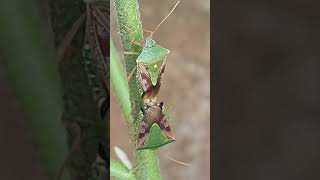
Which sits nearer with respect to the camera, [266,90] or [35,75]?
[35,75]

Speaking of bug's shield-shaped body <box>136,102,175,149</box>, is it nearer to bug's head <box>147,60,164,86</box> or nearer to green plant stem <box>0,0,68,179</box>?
bug's head <box>147,60,164,86</box>

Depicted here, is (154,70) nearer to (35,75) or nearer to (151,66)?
(151,66)

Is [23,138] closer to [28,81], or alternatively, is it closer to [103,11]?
[28,81]

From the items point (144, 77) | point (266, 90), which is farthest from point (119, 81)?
point (266, 90)

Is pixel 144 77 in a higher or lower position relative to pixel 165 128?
higher

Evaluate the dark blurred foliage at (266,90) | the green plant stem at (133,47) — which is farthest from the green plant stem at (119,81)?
the dark blurred foliage at (266,90)

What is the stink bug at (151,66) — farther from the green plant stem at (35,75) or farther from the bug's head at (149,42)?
the green plant stem at (35,75)
